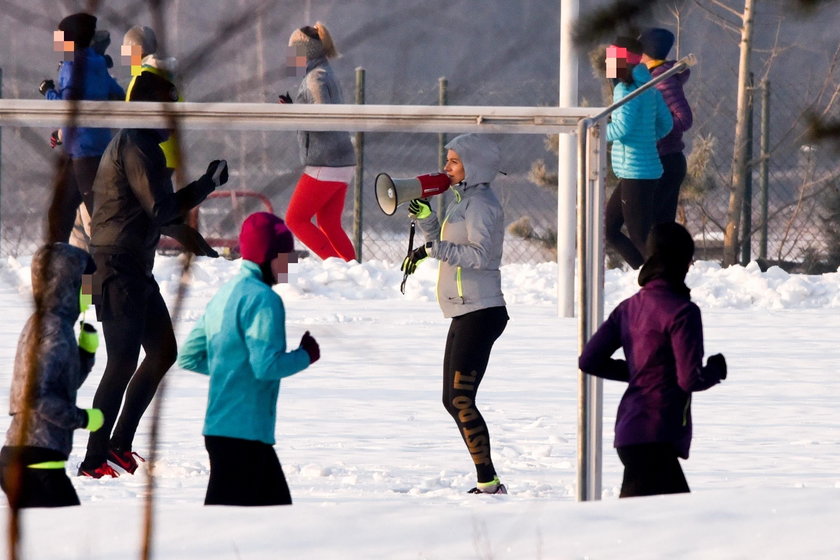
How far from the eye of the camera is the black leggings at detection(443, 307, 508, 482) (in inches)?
197

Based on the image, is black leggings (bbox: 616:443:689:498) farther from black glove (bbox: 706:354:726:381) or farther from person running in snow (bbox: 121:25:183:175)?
person running in snow (bbox: 121:25:183:175)

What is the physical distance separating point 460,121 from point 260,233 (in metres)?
1.06

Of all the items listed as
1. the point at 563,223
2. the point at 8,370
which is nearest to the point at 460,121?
the point at 8,370

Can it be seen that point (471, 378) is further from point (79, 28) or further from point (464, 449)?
point (79, 28)

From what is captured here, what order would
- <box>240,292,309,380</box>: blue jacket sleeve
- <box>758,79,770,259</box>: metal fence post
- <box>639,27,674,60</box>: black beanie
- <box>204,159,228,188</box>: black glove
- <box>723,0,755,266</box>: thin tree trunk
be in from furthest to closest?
<box>758,79,770,259</box>: metal fence post
<box>723,0,755,266</box>: thin tree trunk
<box>639,27,674,60</box>: black beanie
<box>204,159,228,188</box>: black glove
<box>240,292,309,380</box>: blue jacket sleeve

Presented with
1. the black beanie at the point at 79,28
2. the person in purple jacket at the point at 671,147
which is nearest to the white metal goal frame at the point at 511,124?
the black beanie at the point at 79,28

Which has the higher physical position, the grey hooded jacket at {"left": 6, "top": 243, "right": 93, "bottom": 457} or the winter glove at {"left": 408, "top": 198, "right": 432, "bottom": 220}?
the winter glove at {"left": 408, "top": 198, "right": 432, "bottom": 220}

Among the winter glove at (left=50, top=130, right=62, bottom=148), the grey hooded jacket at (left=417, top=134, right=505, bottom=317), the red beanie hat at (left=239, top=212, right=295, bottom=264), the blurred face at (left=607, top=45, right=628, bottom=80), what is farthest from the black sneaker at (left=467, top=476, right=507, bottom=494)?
the blurred face at (left=607, top=45, right=628, bottom=80)

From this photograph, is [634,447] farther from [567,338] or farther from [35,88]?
[567,338]

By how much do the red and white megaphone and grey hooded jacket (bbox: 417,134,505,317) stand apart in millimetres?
102

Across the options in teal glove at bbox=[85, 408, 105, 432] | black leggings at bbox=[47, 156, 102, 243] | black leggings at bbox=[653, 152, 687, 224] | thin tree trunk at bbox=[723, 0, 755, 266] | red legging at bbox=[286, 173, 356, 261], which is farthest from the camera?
thin tree trunk at bbox=[723, 0, 755, 266]

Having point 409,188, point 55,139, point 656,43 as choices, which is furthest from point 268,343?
point 656,43

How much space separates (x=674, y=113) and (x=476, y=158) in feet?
10.7

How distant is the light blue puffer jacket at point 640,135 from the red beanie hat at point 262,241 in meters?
4.10
